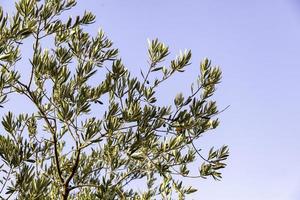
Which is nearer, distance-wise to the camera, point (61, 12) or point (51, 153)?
point (61, 12)

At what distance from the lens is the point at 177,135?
7301mm

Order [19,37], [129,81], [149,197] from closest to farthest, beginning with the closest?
[19,37]
[129,81]
[149,197]

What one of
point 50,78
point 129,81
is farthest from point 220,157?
point 50,78

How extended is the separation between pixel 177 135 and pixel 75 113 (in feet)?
6.03

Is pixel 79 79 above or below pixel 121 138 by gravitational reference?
above

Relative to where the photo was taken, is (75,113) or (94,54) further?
(94,54)

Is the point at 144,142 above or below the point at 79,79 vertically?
below

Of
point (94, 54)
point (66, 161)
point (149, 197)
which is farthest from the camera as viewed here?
point (149, 197)

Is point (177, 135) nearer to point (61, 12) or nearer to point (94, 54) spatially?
point (94, 54)

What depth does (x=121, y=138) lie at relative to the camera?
7023 mm

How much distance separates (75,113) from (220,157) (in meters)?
2.91

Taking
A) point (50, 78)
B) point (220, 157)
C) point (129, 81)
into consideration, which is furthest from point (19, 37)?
point (220, 157)

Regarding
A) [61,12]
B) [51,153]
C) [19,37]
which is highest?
[61,12]

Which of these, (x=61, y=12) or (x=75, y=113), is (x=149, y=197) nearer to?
(x=75, y=113)
